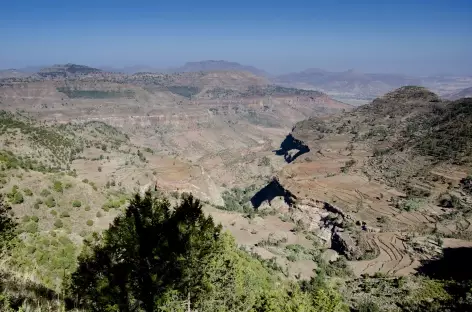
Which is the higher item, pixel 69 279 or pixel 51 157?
pixel 69 279

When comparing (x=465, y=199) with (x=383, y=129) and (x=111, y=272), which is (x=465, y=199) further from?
(x=111, y=272)

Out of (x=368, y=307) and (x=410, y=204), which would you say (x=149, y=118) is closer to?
(x=410, y=204)

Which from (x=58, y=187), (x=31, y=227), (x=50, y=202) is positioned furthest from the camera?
(x=58, y=187)

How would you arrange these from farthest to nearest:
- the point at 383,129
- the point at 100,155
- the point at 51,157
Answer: the point at 383,129 < the point at 100,155 < the point at 51,157

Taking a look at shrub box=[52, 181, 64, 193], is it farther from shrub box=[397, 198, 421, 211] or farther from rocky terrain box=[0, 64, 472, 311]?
shrub box=[397, 198, 421, 211]

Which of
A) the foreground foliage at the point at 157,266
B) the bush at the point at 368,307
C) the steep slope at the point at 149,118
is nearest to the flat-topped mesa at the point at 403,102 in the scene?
the steep slope at the point at 149,118

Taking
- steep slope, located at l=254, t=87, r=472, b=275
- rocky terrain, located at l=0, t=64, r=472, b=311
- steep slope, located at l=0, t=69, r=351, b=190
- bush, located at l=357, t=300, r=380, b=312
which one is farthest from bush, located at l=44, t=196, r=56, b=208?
steep slope, located at l=0, t=69, r=351, b=190

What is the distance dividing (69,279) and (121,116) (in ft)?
500

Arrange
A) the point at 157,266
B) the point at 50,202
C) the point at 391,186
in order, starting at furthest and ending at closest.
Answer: the point at 391,186 → the point at 50,202 → the point at 157,266

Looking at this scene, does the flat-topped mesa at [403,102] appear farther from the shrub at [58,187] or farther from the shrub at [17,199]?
the shrub at [17,199]

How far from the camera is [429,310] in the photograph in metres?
26.4

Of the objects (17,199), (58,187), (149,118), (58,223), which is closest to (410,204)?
(58,187)

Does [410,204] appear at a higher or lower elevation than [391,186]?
lower

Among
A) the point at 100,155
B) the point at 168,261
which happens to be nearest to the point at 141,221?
the point at 168,261
